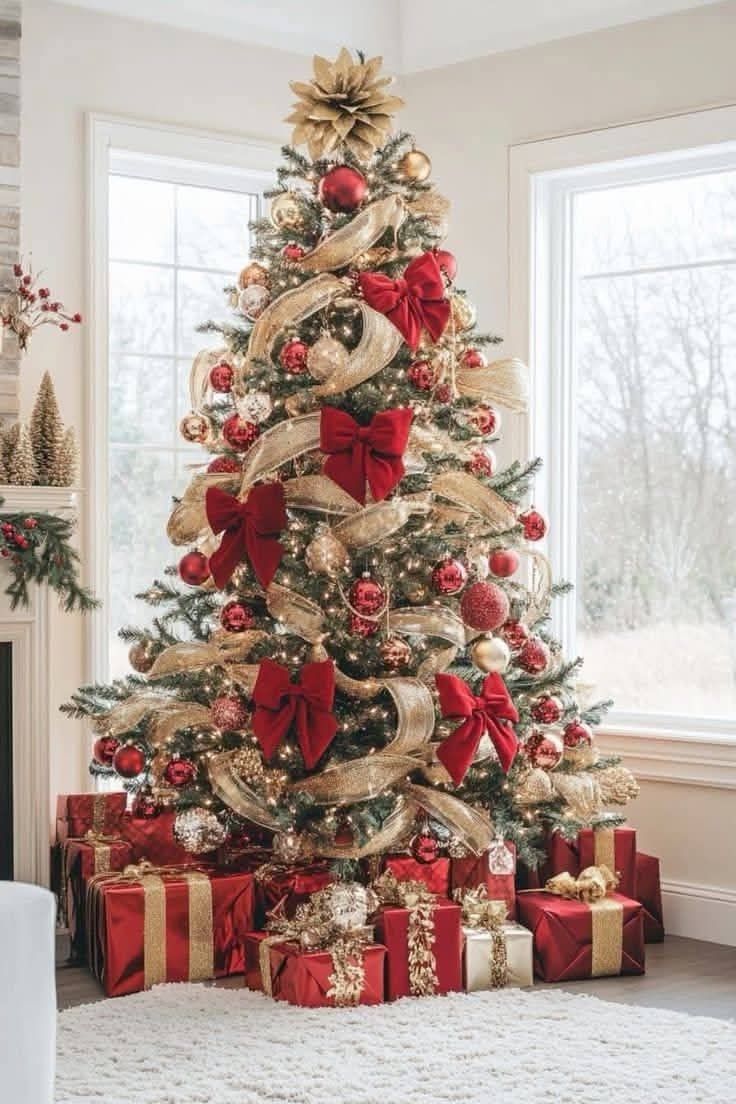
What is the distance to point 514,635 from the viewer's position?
4.07 meters

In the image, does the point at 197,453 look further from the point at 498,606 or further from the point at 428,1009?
the point at 428,1009

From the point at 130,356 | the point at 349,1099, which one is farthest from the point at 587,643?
the point at 349,1099

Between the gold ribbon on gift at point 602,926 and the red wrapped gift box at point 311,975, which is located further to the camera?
the gold ribbon on gift at point 602,926

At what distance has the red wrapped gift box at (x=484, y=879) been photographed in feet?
13.5

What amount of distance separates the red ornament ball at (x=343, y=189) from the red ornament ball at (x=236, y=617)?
1101 mm

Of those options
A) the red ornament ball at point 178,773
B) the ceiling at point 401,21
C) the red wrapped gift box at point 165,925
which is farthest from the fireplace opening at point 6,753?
the ceiling at point 401,21

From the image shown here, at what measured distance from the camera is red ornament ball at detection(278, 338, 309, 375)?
12.9 ft

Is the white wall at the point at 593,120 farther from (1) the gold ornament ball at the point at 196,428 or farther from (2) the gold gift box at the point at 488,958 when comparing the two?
(1) the gold ornament ball at the point at 196,428

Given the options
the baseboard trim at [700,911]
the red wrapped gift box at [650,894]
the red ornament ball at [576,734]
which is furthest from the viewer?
Result: the baseboard trim at [700,911]

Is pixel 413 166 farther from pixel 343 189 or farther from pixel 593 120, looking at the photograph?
pixel 593 120

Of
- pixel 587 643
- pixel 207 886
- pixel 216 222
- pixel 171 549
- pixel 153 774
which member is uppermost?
pixel 216 222

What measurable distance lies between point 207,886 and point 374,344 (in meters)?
1.49

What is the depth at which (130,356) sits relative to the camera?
16.4 feet

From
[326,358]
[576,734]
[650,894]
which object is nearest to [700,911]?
[650,894]
